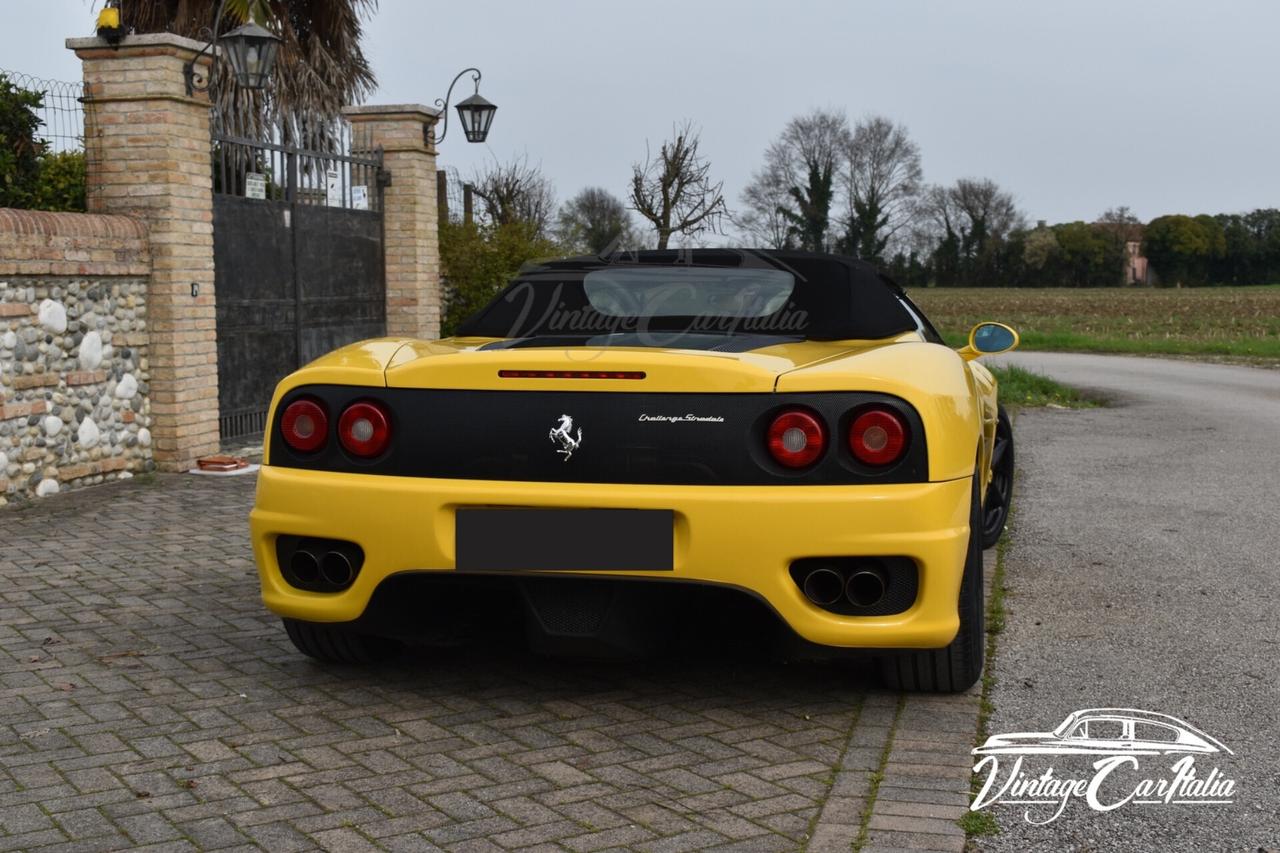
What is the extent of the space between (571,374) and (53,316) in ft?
18.9

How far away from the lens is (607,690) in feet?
14.0

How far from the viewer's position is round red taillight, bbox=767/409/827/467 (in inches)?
145

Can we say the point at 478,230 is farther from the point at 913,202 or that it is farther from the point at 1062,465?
the point at 913,202

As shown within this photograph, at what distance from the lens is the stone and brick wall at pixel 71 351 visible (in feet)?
26.6

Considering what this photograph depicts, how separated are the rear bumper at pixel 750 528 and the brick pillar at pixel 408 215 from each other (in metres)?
10.00

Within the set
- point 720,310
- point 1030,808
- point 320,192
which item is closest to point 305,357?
point 320,192

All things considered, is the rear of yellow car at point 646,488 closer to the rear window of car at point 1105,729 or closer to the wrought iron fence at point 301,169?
the rear window of car at point 1105,729

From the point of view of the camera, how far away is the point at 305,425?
4.02m

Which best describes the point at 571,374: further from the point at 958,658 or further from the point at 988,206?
the point at 988,206

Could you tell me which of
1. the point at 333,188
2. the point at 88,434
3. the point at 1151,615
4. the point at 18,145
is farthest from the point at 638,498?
the point at 333,188

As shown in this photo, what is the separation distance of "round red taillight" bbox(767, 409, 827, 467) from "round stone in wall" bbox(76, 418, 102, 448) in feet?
20.6

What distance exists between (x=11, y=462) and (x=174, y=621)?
350cm

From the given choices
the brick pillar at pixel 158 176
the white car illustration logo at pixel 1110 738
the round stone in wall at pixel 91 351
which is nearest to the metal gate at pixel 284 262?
the brick pillar at pixel 158 176

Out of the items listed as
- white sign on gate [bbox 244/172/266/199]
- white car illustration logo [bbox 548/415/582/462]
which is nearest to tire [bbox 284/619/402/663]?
white car illustration logo [bbox 548/415/582/462]
